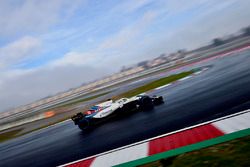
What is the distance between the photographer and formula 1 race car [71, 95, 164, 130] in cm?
1731

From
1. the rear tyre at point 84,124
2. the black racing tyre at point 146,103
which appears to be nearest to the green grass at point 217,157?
the rear tyre at point 84,124

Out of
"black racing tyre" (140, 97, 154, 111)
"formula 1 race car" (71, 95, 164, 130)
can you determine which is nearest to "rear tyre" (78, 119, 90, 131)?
"formula 1 race car" (71, 95, 164, 130)

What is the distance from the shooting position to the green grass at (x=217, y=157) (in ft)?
21.5

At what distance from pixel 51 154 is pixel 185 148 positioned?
25.2 ft

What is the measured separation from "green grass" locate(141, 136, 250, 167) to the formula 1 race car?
954 centimetres

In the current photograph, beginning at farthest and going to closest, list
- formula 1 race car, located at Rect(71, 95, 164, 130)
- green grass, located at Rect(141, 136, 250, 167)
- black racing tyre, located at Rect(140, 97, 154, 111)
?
1. black racing tyre, located at Rect(140, 97, 154, 111)
2. formula 1 race car, located at Rect(71, 95, 164, 130)
3. green grass, located at Rect(141, 136, 250, 167)

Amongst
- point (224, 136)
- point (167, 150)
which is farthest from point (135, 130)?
point (224, 136)

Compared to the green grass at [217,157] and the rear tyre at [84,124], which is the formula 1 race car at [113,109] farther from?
the green grass at [217,157]

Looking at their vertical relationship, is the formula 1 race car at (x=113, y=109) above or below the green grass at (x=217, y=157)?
above

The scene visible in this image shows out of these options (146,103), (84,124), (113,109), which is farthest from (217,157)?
(84,124)

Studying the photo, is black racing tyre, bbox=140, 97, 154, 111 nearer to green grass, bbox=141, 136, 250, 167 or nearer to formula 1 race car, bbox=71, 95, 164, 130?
formula 1 race car, bbox=71, 95, 164, 130

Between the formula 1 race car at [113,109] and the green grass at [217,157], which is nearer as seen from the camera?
the green grass at [217,157]

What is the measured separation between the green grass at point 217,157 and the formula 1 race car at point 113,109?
9.54 metres

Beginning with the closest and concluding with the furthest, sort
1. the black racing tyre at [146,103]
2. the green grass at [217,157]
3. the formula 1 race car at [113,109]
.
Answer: the green grass at [217,157] → the formula 1 race car at [113,109] → the black racing tyre at [146,103]
